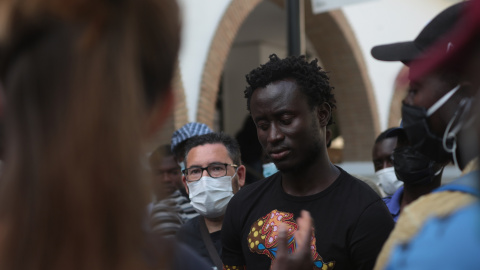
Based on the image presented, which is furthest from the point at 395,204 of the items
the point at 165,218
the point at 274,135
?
the point at 165,218

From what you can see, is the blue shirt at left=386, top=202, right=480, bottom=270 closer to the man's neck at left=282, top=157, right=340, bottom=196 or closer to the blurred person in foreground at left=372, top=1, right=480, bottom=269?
the blurred person in foreground at left=372, top=1, right=480, bottom=269

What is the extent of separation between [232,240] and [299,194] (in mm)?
395

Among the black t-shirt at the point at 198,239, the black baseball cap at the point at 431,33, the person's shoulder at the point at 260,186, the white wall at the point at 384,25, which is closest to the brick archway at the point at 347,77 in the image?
the white wall at the point at 384,25

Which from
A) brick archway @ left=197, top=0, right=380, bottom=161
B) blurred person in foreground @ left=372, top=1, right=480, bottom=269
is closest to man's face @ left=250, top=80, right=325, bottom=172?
blurred person in foreground @ left=372, top=1, right=480, bottom=269

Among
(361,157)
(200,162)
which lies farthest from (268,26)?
(200,162)

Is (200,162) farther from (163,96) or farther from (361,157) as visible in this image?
(361,157)

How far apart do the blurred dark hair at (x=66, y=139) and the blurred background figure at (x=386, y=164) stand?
3936 millimetres

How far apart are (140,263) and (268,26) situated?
11.2 meters

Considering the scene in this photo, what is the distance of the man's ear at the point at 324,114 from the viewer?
257 centimetres

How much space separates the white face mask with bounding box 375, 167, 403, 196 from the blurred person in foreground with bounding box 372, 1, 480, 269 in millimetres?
2849

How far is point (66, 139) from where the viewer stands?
3.08 feet

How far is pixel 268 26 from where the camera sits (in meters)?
11.9

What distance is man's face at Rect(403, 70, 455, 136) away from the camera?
148cm

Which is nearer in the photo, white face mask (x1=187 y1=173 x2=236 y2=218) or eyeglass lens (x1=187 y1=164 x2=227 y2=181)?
white face mask (x1=187 y1=173 x2=236 y2=218)
